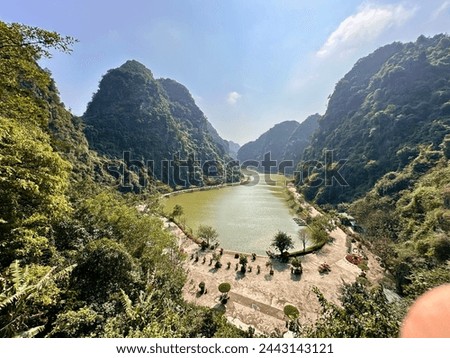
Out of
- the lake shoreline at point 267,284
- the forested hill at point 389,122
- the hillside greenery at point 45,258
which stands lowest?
the lake shoreline at point 267,284

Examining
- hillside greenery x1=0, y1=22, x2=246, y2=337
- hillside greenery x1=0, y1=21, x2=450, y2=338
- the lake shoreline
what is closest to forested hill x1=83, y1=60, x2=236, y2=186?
hillside greenery x1=0, y1=21, x2=450, y2=338

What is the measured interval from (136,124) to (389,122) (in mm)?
89248

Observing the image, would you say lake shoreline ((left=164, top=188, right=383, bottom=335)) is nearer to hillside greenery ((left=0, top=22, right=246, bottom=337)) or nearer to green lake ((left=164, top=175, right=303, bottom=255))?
green lake ((left=164, top=175, right=303, bottom=255))

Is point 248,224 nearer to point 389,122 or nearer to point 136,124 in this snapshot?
point 389,122

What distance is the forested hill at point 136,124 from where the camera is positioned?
83375mm

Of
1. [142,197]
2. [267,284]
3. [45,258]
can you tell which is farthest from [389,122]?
[45,258]

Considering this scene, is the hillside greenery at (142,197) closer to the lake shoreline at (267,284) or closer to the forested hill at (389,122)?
the forested hill at (389,122)

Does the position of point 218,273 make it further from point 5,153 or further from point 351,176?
point 351,176

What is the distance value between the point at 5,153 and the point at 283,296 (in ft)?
56.6

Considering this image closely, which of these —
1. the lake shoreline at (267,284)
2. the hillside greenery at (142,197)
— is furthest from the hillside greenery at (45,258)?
the lake shoreline at (267,284)

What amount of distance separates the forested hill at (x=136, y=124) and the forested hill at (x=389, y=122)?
53.8m

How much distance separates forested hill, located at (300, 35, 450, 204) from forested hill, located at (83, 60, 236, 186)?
A: 5385 cm

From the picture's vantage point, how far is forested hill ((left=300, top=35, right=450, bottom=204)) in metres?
53.7
